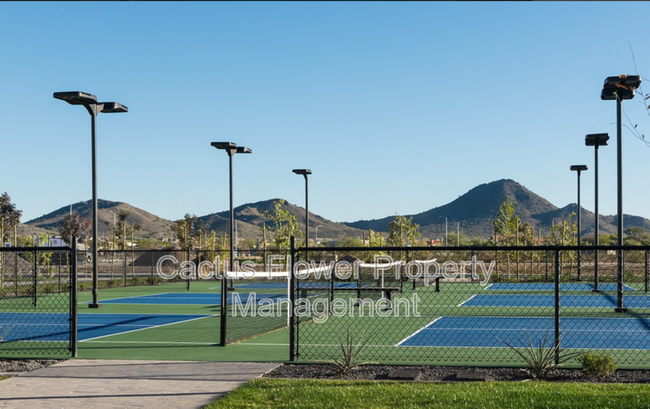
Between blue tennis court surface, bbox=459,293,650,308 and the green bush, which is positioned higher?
→ the green bush

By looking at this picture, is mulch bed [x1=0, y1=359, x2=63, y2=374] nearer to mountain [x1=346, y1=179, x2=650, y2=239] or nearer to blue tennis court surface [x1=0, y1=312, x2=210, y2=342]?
blue tennis court surface [x1=0, y1=312, x2=210, y2=342]

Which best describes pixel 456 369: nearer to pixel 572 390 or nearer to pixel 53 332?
pixel 572 390

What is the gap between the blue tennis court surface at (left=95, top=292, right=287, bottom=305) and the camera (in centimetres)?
2403

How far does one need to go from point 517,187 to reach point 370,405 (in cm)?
16895

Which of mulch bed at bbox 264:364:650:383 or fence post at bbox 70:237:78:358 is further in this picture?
fence post at bbox 70:237:78:358

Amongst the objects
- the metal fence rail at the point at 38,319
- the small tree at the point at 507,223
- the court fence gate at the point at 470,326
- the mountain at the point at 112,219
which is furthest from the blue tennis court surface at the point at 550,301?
the mountain at the point at 112,219

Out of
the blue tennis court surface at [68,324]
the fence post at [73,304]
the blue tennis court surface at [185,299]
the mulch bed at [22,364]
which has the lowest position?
the blue tennis court surface at [185,299]

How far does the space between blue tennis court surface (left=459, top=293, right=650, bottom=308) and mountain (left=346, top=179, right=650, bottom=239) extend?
12204 centimetres

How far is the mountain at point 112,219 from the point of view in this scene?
154750 millimetres

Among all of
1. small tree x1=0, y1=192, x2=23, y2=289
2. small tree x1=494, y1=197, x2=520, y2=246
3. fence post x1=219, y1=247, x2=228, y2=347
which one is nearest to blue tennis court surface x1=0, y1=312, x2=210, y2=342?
fence post x1=219, y1=247, x2=228, y2=347

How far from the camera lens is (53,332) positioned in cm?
1548

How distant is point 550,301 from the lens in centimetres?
2356

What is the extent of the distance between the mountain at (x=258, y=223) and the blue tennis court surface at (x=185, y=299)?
116 m

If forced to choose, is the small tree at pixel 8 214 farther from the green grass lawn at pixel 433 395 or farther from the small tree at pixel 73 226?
the small tree at pixel 73 226
